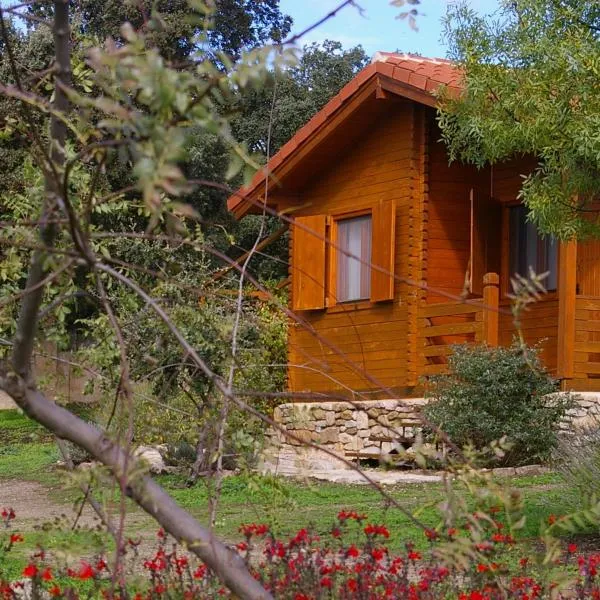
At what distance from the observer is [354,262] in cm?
1625

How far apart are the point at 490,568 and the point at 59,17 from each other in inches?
92.5

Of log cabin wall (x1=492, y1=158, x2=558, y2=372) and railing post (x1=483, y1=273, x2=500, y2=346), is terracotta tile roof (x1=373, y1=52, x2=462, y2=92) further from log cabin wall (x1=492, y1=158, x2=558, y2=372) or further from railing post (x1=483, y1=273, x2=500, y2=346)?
railing post (x1=483, y1=273, x2=500, y2=346)

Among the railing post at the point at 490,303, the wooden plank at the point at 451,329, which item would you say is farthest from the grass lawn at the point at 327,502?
the wooden plank at the point at 451,329

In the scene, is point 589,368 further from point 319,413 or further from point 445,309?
point 319,413

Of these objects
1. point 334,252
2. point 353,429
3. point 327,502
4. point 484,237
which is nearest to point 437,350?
point 484,237

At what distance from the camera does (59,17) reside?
3.04 m

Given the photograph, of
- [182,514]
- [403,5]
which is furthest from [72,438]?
[403,5]

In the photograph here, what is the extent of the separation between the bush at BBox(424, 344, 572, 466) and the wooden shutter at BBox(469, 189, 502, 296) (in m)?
2.10

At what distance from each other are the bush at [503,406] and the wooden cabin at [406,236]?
0.99m

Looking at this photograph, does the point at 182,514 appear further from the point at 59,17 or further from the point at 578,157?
the point at 578,157

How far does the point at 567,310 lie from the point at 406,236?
2.86 meters

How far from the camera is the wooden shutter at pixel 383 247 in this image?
Result: 15406mm

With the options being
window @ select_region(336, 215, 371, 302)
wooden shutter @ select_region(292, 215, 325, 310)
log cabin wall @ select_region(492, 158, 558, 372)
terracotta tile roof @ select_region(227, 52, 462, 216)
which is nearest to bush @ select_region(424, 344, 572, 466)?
log cabin wall @ select_region(492, 158, 558, 372)

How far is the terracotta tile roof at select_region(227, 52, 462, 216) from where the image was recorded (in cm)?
1426
